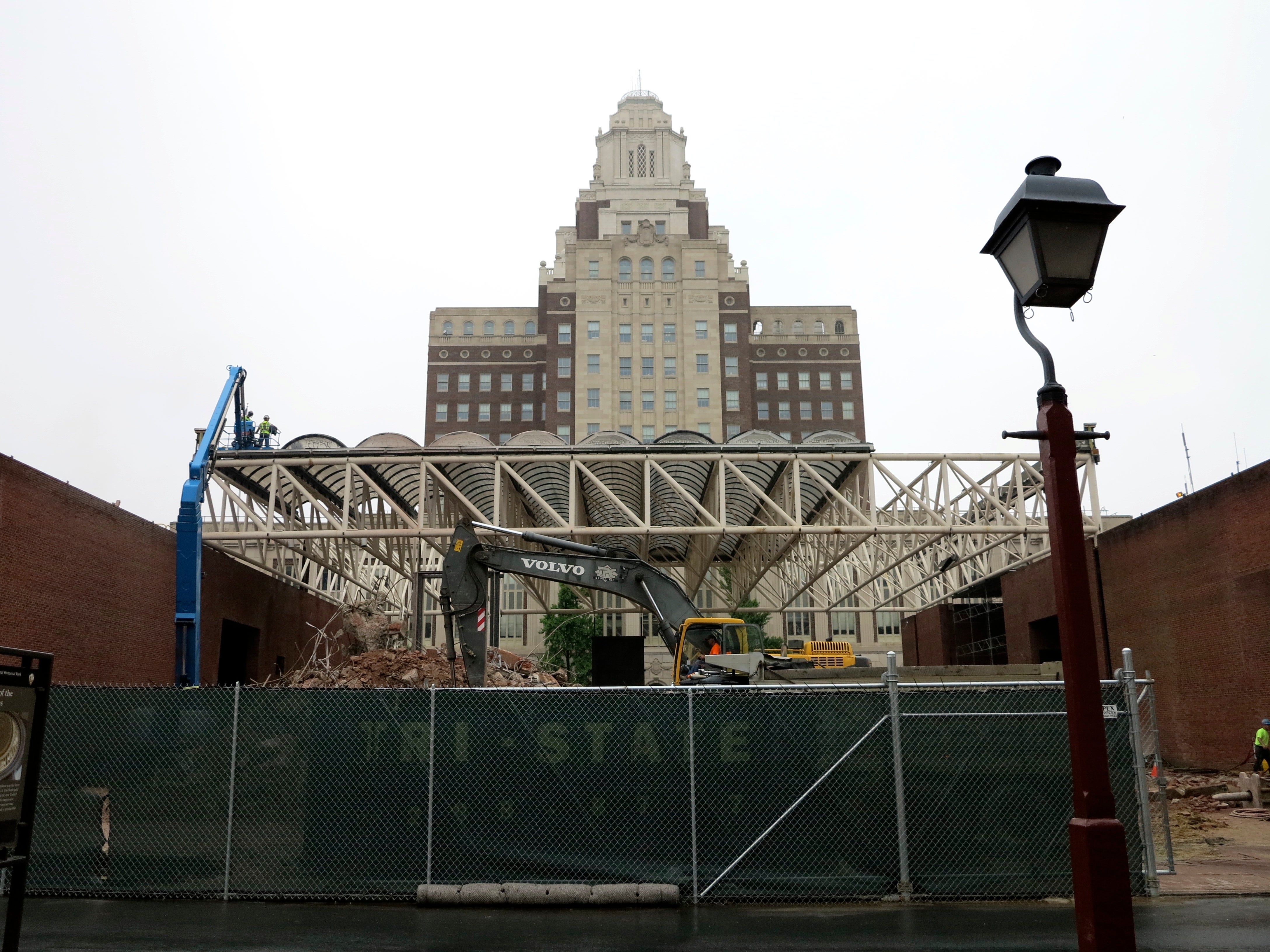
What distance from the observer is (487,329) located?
9950 centimetres

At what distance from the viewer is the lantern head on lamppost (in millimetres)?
5168

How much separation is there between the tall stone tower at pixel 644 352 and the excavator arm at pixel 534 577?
69.4m

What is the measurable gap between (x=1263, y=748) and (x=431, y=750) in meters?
19.1

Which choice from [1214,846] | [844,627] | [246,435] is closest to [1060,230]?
[1214,846]

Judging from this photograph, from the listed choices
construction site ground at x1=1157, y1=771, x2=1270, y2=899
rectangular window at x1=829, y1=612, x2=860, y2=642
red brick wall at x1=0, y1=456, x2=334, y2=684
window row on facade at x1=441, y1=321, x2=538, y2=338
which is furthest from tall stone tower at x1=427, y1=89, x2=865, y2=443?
construction site ground at x1=1157, y1=771, x2=1270, y2=899

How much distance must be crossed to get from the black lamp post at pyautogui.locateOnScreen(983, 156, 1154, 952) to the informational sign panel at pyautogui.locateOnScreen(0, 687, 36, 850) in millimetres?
5973

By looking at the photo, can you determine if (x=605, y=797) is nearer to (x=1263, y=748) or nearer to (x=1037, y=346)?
(x=1037, y=346)

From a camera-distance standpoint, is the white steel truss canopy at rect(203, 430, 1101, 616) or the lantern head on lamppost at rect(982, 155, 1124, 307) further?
the white steel truss canopy at rect(203, 430, 1101, 616)

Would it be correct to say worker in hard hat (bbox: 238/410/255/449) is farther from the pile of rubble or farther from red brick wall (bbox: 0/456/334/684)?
the pile of rubble

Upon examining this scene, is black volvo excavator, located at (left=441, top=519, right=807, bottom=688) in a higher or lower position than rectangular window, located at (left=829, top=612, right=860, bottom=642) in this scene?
lower

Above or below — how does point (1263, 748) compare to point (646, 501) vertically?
below

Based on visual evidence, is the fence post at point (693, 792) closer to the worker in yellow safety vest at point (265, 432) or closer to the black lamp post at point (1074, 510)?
the black lamp post at point (1074, 510)

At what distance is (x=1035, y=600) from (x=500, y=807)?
31892 mm

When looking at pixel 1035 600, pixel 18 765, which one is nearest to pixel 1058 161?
pixel 18 765
